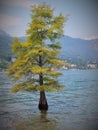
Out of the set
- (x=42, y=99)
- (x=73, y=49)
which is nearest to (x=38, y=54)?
(x=42, y=99)

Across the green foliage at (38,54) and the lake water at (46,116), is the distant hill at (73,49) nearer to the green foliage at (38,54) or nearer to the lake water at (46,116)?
the green foliage at (38,54)

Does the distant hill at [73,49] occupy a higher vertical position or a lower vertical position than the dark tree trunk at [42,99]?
higher

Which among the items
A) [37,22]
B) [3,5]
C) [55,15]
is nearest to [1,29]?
[3,5]

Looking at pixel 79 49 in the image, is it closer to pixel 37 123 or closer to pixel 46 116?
pixel 46 116

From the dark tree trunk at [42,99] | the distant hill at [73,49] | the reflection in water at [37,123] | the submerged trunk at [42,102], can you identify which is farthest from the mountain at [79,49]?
the reflection in water at [37,123]

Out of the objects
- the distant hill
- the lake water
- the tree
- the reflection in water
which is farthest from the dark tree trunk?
the distant hill
